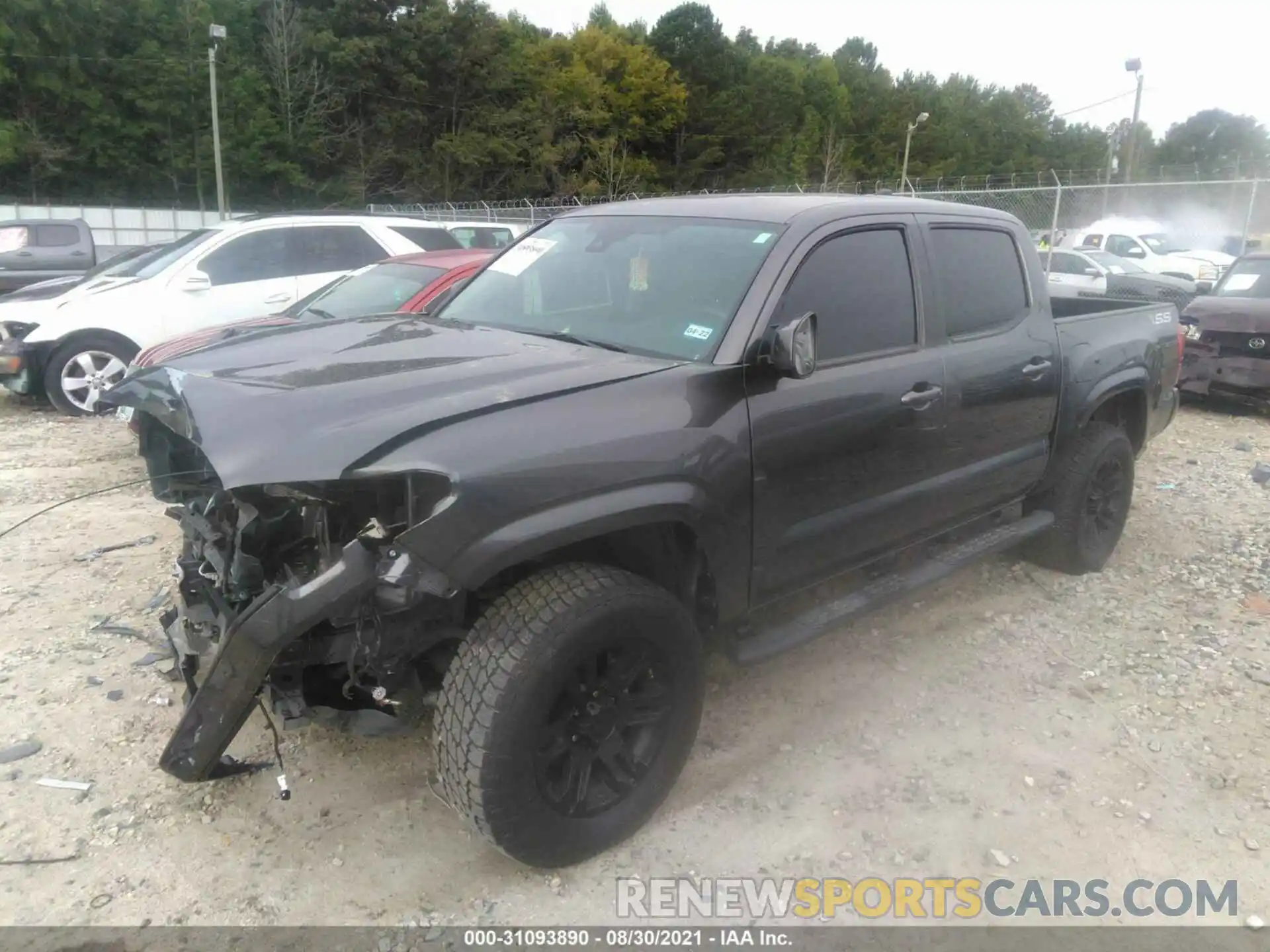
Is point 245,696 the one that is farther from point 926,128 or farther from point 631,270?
point 926,128

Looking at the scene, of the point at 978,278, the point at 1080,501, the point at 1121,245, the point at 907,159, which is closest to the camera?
the point at 978,278

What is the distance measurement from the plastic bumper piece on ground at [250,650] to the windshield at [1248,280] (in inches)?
404

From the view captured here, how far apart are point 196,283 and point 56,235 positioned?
21.8ft

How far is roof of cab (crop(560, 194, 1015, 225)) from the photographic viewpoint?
3.43 meters

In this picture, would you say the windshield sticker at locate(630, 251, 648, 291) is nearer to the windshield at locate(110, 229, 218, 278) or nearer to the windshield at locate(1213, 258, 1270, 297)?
the windshield at locate(110, 229, 218, 278)

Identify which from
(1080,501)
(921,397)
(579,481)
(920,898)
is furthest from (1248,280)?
(579,481)

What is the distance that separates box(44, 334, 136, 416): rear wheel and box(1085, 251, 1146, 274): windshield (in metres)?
15.0

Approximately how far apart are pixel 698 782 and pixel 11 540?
13.9 feet

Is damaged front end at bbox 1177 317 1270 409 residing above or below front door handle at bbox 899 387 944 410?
below

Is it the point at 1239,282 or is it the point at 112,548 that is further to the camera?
the point at 1239,282

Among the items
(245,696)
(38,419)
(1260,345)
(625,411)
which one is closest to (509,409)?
(625,411)

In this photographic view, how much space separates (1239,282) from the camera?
390 inches

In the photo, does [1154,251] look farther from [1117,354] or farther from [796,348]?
[796,348]

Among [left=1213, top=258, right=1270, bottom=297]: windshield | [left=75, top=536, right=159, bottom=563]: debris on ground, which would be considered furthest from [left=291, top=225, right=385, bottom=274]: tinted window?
[left=1213, top=258, right=1270, bottom=297]: windshield
